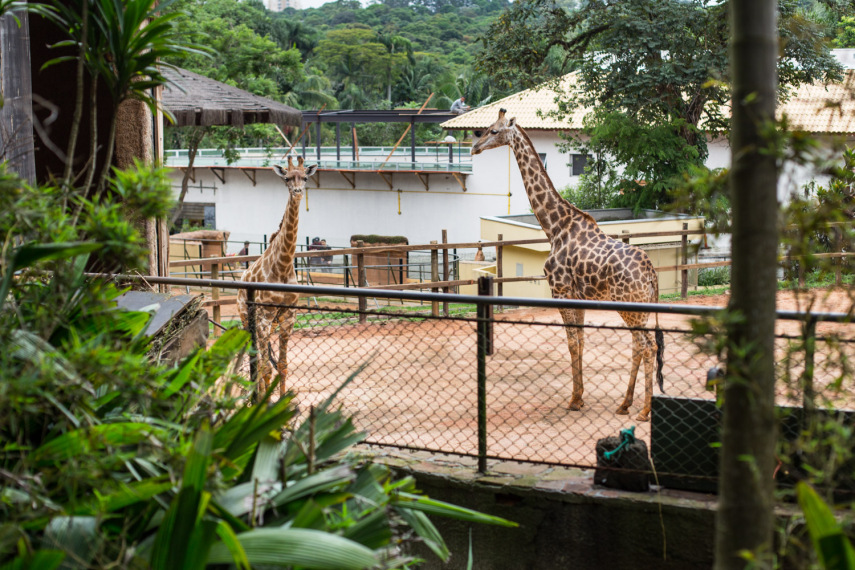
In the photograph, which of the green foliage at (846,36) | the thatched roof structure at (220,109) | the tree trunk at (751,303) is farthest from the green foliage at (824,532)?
the green foliage at (846,36)

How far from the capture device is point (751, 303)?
1.64 m

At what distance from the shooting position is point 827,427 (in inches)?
64.6

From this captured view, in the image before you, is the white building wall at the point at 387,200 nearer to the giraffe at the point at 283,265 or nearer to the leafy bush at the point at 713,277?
the leafy bush at the point at 713,277

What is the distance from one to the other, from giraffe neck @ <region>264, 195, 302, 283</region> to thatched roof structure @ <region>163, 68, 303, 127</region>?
2017mm

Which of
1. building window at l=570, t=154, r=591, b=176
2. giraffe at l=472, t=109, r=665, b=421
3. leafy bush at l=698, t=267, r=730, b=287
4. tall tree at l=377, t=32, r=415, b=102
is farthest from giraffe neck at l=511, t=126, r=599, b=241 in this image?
tall tree at l=377, t=32, r=415, b=102

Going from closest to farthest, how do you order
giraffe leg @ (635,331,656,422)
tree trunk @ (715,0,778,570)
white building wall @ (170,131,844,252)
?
tree trunk @ (715,0,778,570)
giraffe leg @ (635,331,656,422)
white building wall @ (170,131,844,252)

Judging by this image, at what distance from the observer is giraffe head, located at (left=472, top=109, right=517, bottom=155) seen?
24.4 ft

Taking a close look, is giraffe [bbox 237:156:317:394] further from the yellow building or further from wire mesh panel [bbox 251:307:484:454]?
the yellow building

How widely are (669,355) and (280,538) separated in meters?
6.10

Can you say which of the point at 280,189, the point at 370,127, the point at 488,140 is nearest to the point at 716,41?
the point at 488,140

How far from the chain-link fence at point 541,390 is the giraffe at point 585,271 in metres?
0.13

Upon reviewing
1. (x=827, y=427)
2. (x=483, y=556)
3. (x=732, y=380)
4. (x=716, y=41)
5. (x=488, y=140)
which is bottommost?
(x=483, y=556)

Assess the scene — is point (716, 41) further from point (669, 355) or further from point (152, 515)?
point (152, 515)

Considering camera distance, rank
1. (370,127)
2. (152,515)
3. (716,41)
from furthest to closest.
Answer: (370,127), (716,41), (152,515)
